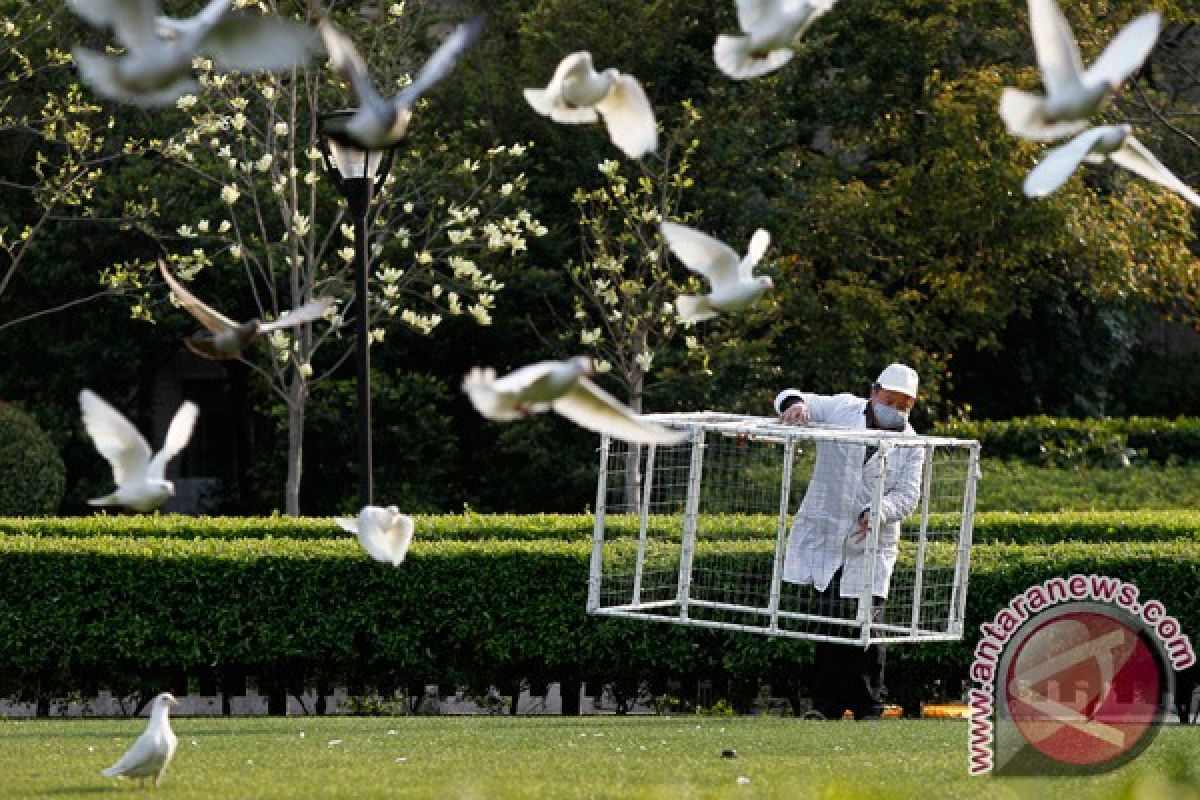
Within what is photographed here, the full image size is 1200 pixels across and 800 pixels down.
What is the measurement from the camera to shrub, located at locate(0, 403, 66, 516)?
17625mm

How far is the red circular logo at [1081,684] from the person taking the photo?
7.05 meters

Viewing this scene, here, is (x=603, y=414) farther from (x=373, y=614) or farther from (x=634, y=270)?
(x=634, y=270)

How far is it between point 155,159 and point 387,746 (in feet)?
41.2

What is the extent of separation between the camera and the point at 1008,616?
8992mm

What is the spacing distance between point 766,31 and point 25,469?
1408 centimetres

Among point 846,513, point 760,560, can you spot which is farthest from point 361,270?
point 846,513

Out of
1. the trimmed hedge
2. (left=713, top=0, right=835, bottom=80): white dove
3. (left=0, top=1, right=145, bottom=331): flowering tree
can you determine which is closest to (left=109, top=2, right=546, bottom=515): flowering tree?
(left=0, top=1, right=145, bottom=331): flowering tree

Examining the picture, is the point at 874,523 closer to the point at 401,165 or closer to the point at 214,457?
the point at 401,165

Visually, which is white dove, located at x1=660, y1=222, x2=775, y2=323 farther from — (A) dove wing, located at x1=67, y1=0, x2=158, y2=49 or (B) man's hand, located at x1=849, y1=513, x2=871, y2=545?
(B) man's hand, located at x1=849, y1=513, x2=871, y2=545

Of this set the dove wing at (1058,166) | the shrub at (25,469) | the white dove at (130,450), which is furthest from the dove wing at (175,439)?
the shrub at (25,469)

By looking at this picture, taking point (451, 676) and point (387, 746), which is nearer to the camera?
point (387, 746)

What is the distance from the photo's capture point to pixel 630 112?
Result: 5.29 meters

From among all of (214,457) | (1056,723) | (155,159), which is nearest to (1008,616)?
(1056,723)

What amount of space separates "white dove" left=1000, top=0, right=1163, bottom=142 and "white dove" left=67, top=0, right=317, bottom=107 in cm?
166
